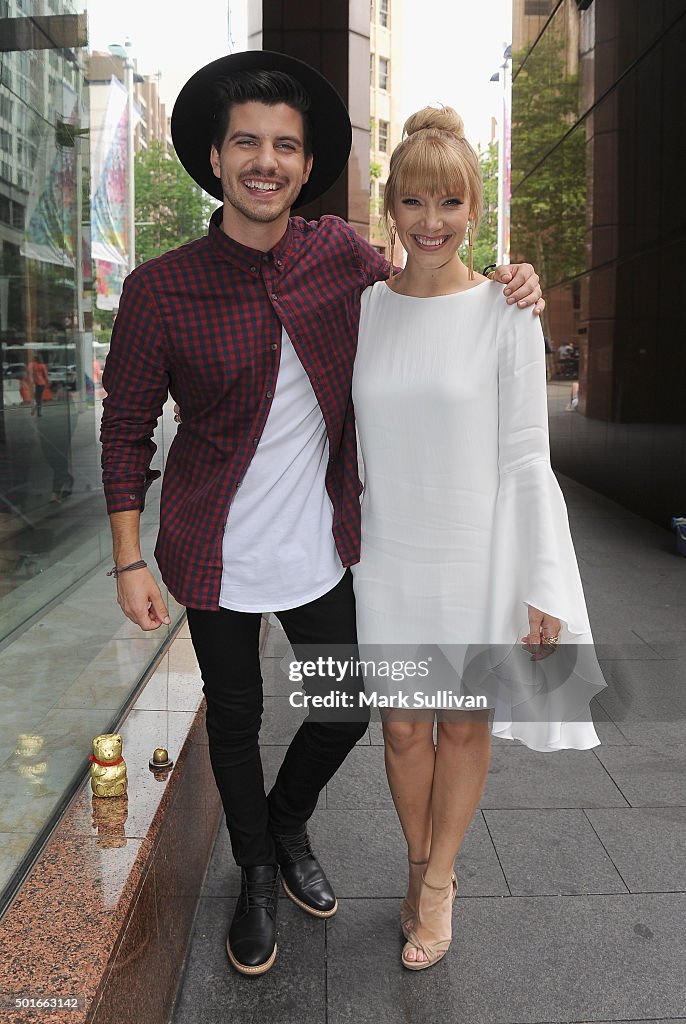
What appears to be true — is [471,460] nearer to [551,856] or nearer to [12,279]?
[12,279]

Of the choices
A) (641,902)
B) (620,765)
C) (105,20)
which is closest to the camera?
(641,902)

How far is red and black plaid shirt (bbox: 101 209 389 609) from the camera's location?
2.09m

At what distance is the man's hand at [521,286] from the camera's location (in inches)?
78.8

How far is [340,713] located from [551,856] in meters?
0.87

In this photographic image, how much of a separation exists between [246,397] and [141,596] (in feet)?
1.67

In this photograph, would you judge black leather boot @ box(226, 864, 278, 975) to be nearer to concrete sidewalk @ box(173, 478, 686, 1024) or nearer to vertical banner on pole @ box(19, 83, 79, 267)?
concrete sidewalk @ box(173, 478, 686, 1024)

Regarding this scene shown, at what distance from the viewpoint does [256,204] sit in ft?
6.74

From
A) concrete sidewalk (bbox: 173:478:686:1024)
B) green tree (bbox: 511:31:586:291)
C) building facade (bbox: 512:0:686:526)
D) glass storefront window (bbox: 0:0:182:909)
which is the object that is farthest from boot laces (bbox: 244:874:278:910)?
green tree (bbox: 511:31:586:291)

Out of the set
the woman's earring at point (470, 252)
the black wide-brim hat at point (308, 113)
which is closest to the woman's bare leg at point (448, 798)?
the woman's earring at point (470, 252)

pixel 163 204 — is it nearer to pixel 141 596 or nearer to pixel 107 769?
pixel 141 596

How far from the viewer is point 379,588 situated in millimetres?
2230

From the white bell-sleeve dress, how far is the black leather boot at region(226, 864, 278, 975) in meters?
0.67

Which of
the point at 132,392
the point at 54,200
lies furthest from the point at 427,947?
the point at 54,200

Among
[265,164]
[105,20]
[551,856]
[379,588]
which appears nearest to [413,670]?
[379,588]
